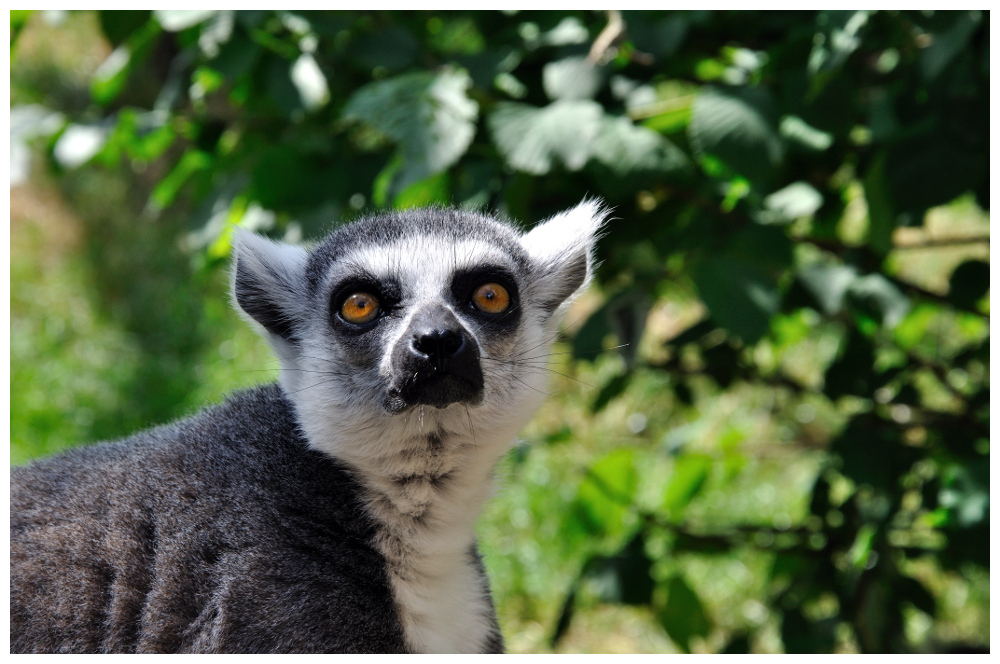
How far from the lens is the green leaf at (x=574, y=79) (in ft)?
6.14

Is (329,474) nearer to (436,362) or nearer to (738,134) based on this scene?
(436,362)

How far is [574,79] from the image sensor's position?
1.88 metres

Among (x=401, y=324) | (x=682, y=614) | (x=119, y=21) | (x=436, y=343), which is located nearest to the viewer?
(x=436, y=343)

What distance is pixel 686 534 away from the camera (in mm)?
2525

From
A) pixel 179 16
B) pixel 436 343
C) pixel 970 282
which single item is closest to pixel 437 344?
pixel 436 343

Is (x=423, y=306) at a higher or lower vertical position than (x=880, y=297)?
higher

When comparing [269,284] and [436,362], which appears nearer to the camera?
[436,362]

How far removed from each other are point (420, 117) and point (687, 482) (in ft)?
4.19

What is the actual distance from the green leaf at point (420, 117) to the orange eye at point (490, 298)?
25cm

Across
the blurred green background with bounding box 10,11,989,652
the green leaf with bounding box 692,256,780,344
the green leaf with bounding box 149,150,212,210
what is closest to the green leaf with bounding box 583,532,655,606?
the blurred green background with bounding box 10,11,989,652

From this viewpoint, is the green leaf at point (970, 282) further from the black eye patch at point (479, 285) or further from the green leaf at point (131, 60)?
the green leaf at point (131, 60)

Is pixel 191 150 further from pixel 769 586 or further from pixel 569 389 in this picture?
pixel 569 389

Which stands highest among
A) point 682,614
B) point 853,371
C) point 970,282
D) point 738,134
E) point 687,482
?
point 738,134

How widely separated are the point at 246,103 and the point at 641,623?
2782 mm
